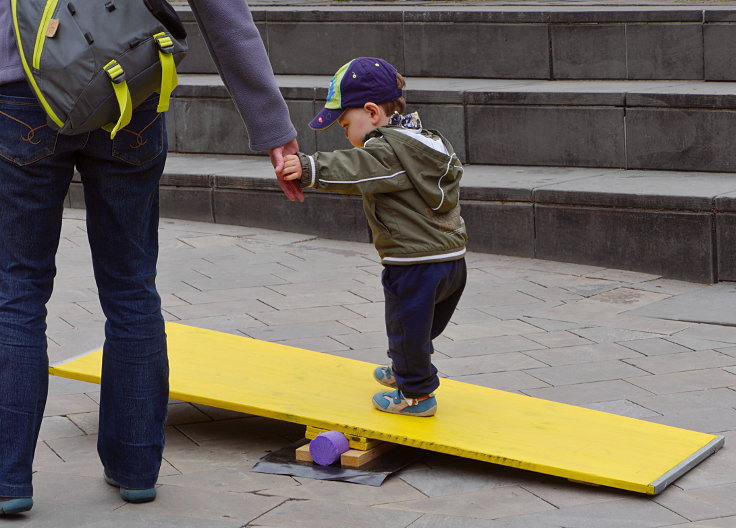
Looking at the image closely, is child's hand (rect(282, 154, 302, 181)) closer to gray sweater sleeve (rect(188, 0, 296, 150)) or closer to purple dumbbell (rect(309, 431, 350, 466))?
gray sweater sleeve (rect(188, 0, 296, 150))

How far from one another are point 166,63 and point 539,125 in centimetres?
497

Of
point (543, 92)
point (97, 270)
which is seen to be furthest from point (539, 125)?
point (97, 270)

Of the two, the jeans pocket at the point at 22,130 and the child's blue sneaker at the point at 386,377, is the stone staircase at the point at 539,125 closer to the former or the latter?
the child's blue sneaker at the point at 386,377

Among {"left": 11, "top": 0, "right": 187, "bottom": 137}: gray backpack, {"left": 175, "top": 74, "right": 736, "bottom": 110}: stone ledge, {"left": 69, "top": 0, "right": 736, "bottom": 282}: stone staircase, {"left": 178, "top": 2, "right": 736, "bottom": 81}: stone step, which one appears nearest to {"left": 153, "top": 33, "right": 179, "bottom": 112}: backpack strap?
{"left": 11, "top": 0, "right": 187, "bottom": 137}: gray backpack

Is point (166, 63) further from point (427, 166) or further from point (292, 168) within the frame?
point (427, 166)

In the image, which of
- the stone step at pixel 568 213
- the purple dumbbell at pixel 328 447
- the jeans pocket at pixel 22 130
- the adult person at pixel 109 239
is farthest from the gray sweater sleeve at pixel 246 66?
the stone step at pixel 568 213

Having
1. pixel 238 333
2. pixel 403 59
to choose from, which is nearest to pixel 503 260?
pixel 238 333

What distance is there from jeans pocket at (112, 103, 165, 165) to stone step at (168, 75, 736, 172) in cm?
466

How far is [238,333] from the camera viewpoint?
563 cm

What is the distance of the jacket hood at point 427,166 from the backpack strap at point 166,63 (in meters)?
0.93

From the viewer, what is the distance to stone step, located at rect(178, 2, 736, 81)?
818cm

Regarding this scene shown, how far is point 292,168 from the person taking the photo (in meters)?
3.63

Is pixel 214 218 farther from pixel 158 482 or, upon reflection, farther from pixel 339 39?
pixel 158 482

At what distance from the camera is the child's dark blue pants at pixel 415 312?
13.0ft
